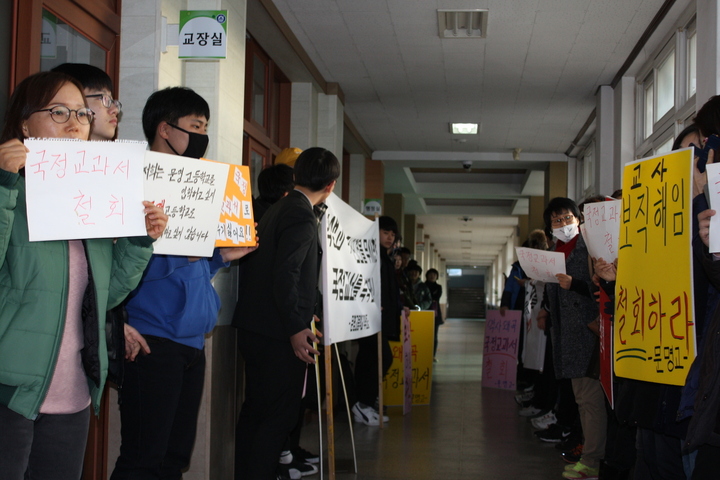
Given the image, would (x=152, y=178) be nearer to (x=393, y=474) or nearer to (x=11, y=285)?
(x=11, y=285)

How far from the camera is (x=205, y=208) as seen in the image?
2496 millimetres

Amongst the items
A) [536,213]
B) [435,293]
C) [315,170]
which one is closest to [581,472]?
[315,170]

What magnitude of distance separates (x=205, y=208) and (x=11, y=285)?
2.91 feet

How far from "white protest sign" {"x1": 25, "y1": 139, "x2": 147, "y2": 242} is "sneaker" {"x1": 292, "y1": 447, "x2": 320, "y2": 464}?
272 centimetres

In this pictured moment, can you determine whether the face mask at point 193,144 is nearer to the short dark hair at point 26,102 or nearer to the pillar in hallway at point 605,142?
the short dark hair at point 26,102

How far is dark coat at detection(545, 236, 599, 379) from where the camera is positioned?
383 cm

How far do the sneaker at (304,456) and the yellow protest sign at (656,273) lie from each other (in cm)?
232

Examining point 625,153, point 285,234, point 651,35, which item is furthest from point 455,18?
point 285,234

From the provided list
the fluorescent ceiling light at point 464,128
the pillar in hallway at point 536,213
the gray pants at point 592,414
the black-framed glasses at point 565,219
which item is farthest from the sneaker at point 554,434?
the pillar in hallway at point 536,213

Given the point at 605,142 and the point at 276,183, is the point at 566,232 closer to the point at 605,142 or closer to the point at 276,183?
the point at 276,183

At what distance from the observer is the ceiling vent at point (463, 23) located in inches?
226

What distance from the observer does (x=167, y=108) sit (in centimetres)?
258

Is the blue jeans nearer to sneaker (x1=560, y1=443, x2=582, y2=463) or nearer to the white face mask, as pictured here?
the white face mask

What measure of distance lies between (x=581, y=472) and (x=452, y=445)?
3.73ft
